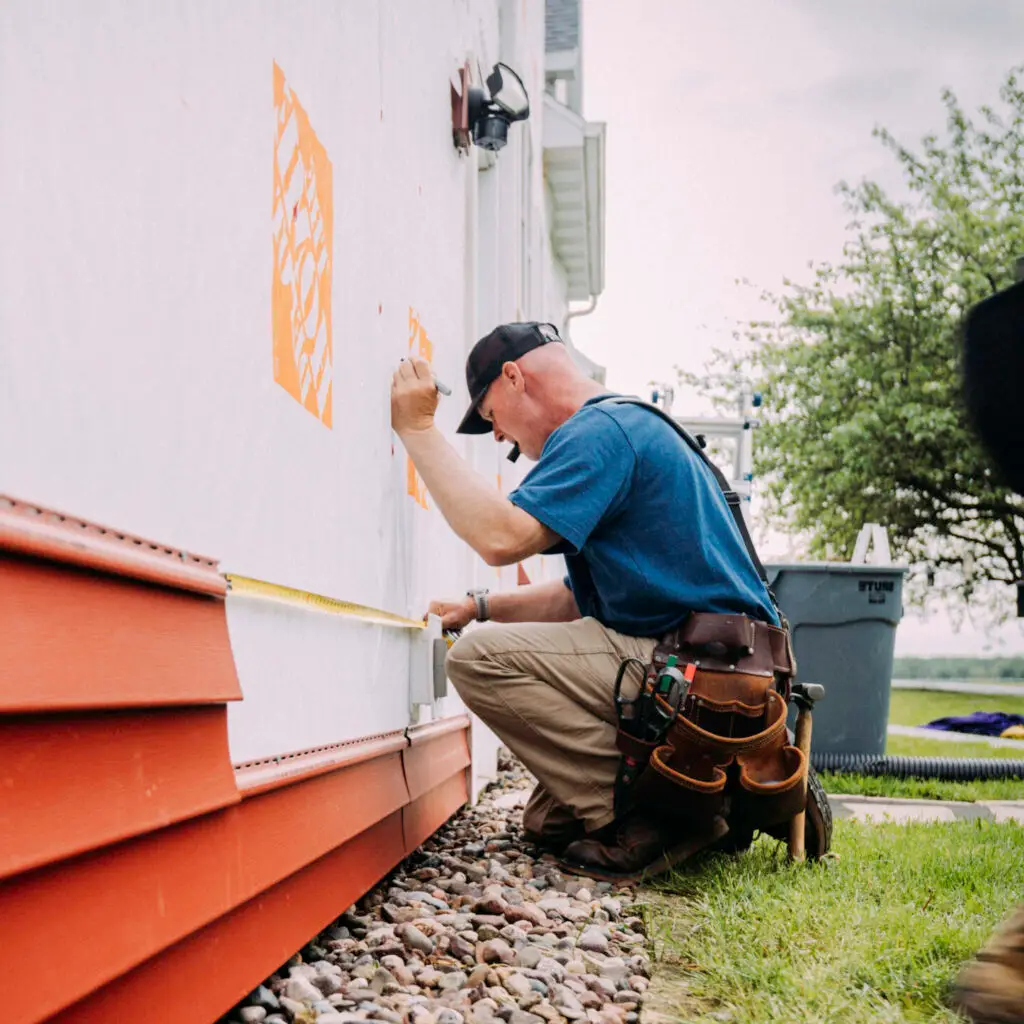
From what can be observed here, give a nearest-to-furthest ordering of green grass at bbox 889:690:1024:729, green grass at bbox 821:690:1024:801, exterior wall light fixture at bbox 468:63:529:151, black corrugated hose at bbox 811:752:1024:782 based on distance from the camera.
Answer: exterior wall light fixture at bbox 468:63:529:151 < green grass at bbox 821:690:1024:801 < black corrugated hose at bbox 811:752:1024:782 < green grass at bbox 889:690:1024:729

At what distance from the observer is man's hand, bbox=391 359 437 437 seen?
2.80 meters

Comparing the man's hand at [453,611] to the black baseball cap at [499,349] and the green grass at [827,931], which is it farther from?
the green grass at [827,931]

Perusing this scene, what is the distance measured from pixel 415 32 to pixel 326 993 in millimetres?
2603

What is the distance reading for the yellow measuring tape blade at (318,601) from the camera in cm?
166

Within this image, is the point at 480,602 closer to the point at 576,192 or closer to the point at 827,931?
the point at 827,931

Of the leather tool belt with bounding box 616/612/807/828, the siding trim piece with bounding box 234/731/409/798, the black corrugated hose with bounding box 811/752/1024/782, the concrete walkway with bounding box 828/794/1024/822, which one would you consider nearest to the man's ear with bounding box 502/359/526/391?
the leather tool belt with bounding box 616/612/807/828

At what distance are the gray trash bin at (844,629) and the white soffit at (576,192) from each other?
5373 mm

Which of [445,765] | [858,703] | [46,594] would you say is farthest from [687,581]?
[858,703]

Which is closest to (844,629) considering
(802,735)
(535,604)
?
(535,604)

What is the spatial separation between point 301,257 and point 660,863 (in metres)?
1.71

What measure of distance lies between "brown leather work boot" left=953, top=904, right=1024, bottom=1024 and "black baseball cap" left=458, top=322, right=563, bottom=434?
78.3 inches

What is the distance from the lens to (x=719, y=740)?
2.63m

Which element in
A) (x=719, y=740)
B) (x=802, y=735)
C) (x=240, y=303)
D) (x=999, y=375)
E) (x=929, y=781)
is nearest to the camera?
(x=999, y=375)

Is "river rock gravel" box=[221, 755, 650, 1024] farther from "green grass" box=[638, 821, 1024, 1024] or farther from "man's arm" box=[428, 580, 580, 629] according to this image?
"man's arm" box=[428, 580, 580, 629]
